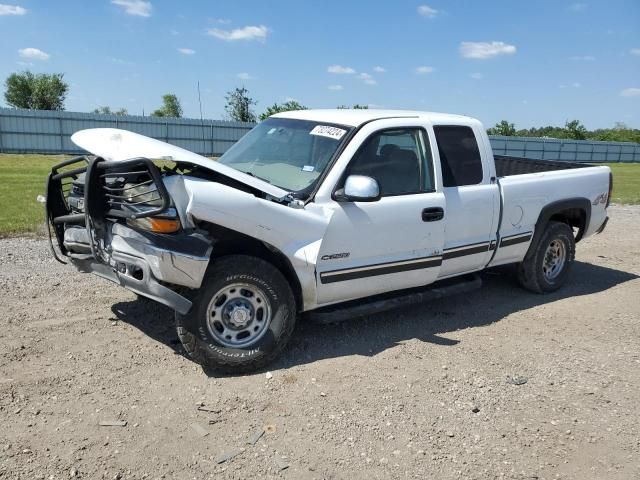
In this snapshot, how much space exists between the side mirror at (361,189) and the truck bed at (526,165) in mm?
3342

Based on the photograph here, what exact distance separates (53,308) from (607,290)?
615cm

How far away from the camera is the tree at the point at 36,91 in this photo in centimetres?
5884

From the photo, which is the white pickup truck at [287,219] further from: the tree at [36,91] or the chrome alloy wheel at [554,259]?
the tree at [36,91]

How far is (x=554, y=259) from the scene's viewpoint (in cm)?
687

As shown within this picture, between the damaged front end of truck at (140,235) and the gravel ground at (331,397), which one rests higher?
the damaged front end of truck at (140,235)

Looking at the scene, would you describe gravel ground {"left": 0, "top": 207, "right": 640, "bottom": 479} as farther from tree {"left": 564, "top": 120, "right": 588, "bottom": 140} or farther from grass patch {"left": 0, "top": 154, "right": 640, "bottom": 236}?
tree {"left": 564, "top": 120, "right": 588, "bottom": 140}

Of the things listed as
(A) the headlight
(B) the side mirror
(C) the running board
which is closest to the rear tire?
(C) the running board

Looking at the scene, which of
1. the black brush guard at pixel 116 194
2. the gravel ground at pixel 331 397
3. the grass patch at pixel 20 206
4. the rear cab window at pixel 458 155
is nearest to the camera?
the gravel ground at pixel 331 397

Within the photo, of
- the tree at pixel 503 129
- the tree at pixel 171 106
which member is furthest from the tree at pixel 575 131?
the tree at pixel 171 106

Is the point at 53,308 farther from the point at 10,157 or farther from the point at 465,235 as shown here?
the point at 10,157

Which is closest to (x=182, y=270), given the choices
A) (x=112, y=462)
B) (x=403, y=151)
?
(x=112, y=462)

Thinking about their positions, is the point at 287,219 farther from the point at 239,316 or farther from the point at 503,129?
the point at 503,129

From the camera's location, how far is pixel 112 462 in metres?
3.19

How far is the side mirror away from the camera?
443 centimetres
